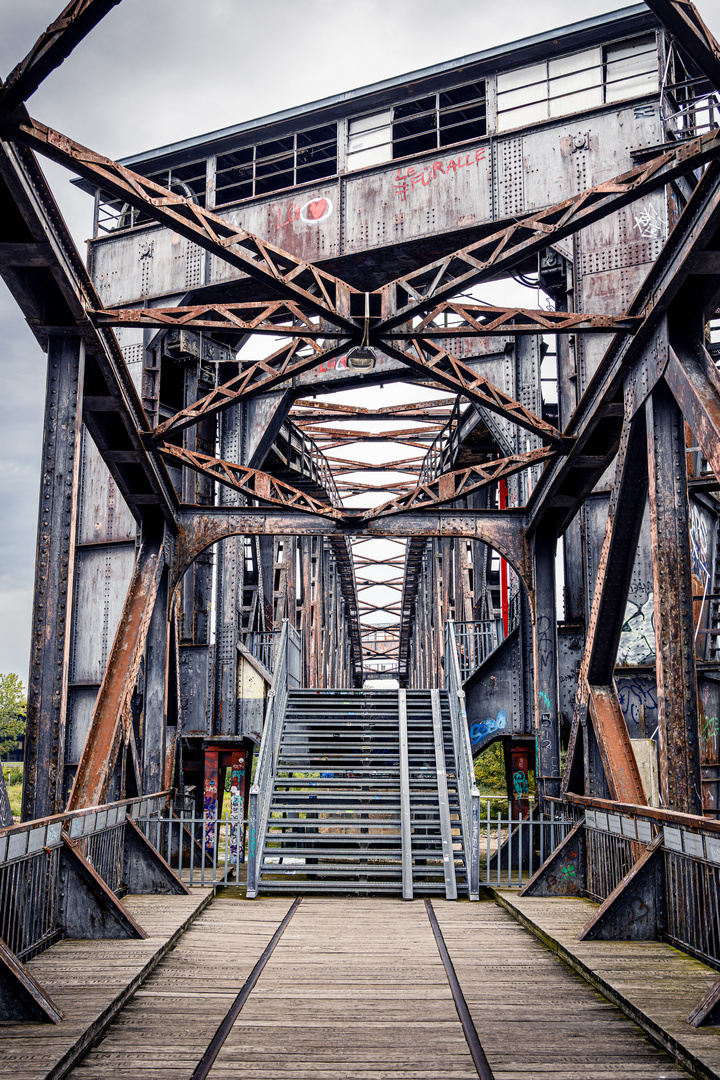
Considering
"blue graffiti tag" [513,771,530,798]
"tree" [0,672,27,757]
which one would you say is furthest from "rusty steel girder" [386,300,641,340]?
"tree" [0,672,27,757]

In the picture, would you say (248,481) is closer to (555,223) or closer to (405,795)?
(405,795)

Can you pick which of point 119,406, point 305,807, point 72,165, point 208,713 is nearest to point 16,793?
point 208,713

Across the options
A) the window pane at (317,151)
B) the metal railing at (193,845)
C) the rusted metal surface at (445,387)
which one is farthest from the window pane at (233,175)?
the metal railing at (193,845)

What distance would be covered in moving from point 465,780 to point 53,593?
285 inches

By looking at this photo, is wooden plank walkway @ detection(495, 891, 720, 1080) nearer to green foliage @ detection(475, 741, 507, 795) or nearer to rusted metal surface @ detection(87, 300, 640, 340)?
rusted metal surface @ detection(87, 300, 640, 340)

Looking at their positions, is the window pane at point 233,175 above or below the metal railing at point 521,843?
above

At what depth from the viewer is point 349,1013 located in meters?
6.64

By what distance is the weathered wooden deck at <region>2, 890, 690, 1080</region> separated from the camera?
5473 millimetres

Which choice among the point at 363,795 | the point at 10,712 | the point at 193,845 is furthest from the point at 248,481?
the point at 10,712

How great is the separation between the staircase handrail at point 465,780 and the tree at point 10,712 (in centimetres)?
4457

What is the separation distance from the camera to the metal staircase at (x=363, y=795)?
42.1 feet

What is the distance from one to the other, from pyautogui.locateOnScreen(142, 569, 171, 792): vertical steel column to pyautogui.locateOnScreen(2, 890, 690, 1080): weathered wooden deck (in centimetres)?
379

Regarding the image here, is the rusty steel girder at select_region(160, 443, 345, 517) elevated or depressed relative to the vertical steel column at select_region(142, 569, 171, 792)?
elevated

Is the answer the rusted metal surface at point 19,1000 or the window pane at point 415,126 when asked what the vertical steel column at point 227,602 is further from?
the rusted metal surface at point 19,1000
